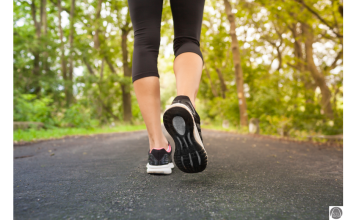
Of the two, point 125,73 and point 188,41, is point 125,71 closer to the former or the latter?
point 125,73

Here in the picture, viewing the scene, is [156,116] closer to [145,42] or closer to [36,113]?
[145,42]

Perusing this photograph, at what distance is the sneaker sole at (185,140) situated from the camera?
1220 millimetres

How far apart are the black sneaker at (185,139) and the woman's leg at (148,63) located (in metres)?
0.26

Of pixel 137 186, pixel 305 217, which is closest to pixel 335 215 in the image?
pixel 305 217

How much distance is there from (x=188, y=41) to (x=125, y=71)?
12.3m

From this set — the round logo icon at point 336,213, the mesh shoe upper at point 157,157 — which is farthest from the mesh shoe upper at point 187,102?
the round logo icon at point 336,213

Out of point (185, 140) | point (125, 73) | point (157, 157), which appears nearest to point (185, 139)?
point (185, 140)

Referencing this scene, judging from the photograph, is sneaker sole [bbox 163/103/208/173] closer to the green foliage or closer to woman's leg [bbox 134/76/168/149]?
woman's leg [bbox 134/76/168/149]

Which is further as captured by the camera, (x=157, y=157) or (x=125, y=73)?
(x=125, y=73)

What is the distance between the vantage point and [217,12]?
587 inches

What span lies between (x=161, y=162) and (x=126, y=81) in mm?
10474

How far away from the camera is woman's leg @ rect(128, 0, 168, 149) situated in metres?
1.49

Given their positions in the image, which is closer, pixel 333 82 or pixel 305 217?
pixel 305 217

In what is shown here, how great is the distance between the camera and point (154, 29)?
1.54 m
